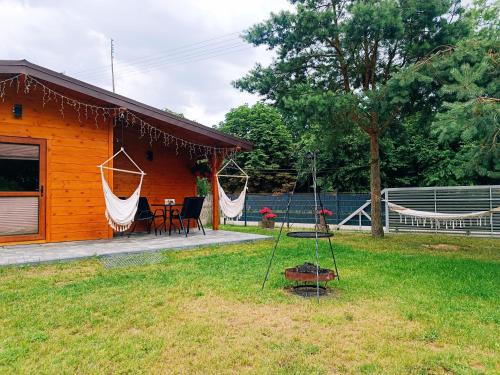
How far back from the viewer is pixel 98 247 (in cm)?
589

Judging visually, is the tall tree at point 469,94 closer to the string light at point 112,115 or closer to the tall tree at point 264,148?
the string light at point 112,115

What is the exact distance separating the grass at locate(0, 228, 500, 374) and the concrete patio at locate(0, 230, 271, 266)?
0.33 m

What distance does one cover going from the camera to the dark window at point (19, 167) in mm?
5836

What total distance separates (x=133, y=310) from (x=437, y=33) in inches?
294

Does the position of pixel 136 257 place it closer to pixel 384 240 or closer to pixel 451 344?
pixel 451 344

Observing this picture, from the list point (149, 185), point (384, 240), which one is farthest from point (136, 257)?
point (384, 240)

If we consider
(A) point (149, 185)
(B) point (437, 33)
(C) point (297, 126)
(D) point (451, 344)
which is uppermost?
(B) point (437, 33)

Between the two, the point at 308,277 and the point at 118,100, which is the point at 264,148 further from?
the point at 308,277

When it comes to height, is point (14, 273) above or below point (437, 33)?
below

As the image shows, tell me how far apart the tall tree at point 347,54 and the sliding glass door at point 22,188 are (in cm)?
449

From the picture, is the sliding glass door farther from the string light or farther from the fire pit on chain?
→ the fire pit on chain

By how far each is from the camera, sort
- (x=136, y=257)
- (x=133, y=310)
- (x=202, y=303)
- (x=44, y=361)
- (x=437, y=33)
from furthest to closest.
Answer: (x=437, y=33), (x=136, y=257), (x=202, y=303), (x=133, y=310), (x=44, y=361)

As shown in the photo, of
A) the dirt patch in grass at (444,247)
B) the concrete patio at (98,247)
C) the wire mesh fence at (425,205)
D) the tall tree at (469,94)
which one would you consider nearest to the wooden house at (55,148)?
the concrete patio at (98,247)

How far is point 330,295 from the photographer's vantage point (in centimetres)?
354
